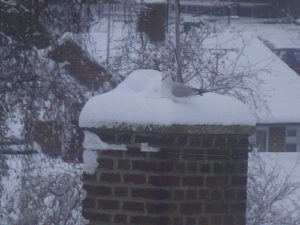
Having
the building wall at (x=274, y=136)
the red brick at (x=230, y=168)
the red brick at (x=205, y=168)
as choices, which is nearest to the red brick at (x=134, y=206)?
the red brick at (x=205, y=168)

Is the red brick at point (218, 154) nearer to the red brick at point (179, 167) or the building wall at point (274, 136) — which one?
the red brick at point (179, 167)

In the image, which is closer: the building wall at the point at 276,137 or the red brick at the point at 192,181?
the red brick at the point at 192,181

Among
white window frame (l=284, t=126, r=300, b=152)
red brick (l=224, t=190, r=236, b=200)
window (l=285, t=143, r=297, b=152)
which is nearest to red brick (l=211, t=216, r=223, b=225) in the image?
red brick (l=224, t=190, r=236, b=200)

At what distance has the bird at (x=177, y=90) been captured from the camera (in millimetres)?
2363

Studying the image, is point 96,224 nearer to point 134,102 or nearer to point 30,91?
point 134,102

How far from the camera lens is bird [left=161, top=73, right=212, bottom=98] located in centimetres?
236

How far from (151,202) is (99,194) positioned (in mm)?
261

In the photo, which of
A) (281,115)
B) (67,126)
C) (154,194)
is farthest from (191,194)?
(281,115)

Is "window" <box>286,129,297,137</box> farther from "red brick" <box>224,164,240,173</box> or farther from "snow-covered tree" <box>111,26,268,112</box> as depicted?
"red brick" <box>224,164,240,173</box>

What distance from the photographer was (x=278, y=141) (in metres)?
16.4

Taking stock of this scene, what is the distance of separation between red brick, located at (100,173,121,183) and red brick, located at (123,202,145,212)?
4.6 inches

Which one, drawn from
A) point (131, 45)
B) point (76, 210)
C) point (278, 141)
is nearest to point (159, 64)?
point (131, 45)

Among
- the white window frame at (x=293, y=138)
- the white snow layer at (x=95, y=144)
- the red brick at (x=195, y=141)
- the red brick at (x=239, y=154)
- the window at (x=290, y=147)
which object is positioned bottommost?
the window at (x=290, y=147)

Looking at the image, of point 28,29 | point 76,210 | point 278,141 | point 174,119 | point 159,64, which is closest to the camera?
point 174,119
